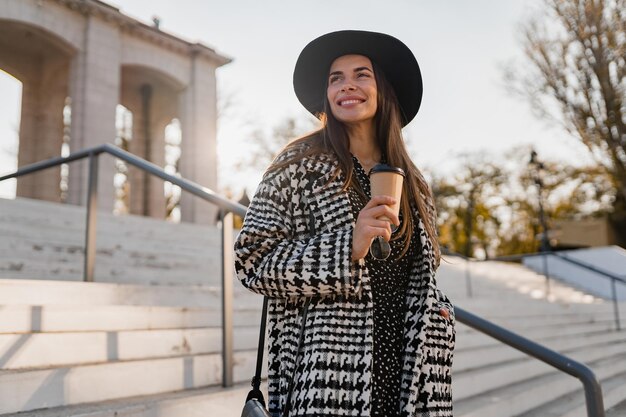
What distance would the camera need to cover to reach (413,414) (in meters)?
1.52

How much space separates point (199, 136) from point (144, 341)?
11.4 m

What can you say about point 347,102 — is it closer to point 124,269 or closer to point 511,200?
Answer: point 124,269

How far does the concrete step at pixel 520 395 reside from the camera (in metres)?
4.14

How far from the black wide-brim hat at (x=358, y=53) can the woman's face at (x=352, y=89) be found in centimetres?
3

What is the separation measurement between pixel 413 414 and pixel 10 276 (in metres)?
4.76

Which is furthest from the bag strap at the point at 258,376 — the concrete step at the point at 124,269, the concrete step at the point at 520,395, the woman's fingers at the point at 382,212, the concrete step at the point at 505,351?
the concrete step at the point at 124,269

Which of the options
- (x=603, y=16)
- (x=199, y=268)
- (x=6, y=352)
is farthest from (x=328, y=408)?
(x=603, y=16)

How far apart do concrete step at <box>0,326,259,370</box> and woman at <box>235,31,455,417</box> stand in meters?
1.81

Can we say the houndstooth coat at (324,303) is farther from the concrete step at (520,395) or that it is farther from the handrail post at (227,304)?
the concrete step at (520,395)

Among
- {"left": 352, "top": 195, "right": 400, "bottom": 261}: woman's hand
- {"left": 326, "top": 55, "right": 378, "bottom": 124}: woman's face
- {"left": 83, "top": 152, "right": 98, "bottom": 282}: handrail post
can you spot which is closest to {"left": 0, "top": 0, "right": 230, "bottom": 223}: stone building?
{"left": 83, "top": 152, "right": 98, "bottom": 282}: handrail post

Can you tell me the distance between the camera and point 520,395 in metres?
4.68

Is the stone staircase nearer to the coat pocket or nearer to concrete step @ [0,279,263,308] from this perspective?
concrete step @ [0,279,263,308]

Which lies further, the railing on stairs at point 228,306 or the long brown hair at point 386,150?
the railing on stairs at point 228,306

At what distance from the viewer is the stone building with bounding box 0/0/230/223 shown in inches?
478
